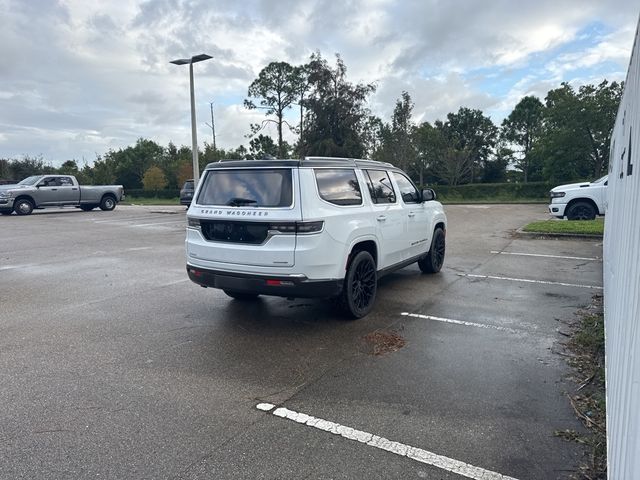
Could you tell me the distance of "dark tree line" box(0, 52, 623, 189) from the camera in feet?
106

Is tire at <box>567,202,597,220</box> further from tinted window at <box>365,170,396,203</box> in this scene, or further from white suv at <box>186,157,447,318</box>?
white suv at <box>186,157,447,318</box>

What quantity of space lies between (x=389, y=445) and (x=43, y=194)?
2437cm

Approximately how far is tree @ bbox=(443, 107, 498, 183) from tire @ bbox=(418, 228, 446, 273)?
167 ft

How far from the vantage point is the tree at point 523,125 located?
5541 cm

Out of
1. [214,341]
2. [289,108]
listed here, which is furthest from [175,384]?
[289,108]

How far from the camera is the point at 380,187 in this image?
625 centimetres

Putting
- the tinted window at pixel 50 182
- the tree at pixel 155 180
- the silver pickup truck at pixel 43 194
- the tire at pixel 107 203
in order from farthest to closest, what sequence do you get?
the tree at pixel 155 180
the tire at pixel 107 203
the tinted window at pixel 50 182
the silver pickup truck at pixel 43 194

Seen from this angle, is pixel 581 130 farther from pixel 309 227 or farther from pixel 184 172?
pixel 184 172

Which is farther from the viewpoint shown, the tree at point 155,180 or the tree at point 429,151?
the tree at point 155,180

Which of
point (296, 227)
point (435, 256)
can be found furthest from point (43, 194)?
point (296, 227)

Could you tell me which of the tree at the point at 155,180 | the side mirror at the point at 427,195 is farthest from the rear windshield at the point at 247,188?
the tree at the point at 155,180

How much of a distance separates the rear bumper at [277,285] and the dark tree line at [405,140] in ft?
94.3

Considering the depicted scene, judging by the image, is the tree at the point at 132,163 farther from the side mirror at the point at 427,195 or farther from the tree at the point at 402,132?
the side mirror at the point at 427,195

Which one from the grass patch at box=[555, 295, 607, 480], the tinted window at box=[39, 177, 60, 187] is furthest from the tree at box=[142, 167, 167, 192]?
the grass patch at box=[555, 295, 607, 480]
